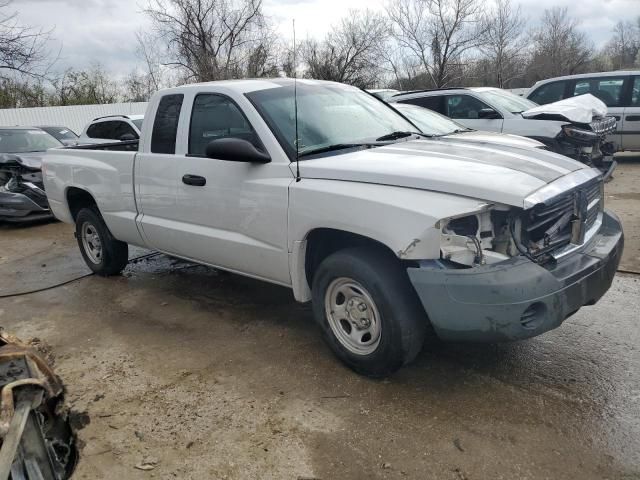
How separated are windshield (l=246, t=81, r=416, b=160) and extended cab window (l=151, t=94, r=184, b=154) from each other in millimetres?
863

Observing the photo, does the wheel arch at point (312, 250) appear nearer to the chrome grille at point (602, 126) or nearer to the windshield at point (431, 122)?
the windshield at point (431, 122)

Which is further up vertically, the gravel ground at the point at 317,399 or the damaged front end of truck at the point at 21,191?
the damaged front end of truck at the point at 21,191

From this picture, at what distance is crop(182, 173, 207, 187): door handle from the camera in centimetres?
420

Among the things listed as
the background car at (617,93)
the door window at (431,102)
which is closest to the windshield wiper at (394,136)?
the door window at (431,102)

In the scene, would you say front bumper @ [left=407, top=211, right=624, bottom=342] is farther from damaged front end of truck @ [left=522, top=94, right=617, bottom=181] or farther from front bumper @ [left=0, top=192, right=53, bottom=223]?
front bumper @ [left=0, top=192, right=53, bottom=223]

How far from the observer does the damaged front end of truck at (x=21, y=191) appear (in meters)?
9.16

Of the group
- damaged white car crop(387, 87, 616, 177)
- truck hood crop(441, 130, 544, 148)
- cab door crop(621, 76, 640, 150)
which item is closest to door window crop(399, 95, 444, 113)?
damaged white car crop(387, 87, 616, 177)

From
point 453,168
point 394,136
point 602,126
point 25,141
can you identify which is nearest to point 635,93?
point 602,126

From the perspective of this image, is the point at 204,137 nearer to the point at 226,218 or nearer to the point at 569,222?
the point at 226,218

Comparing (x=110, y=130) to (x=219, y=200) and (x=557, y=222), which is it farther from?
(x=557, y=222)

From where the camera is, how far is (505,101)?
9.47 metres

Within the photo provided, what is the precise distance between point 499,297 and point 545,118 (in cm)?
654

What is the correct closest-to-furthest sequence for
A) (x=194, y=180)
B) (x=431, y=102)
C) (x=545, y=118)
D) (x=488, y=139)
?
(x=194, y=180), (x=488, y=139), (x=545, y=118), (x=431, y=102)

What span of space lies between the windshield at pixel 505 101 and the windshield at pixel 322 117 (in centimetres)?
532
